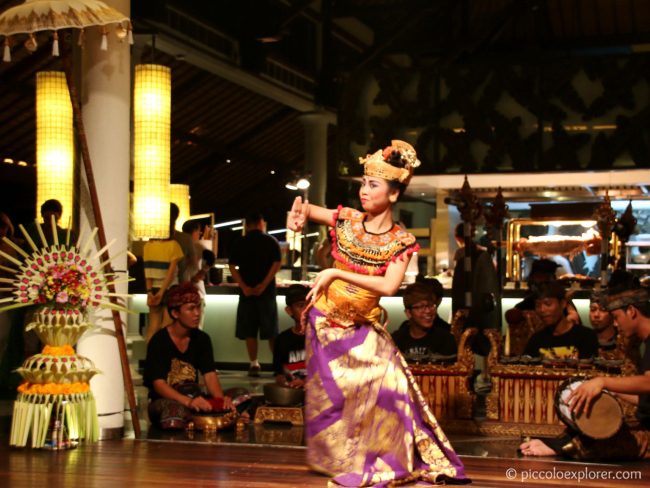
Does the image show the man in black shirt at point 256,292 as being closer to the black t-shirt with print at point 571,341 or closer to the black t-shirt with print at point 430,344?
the black t-shirt with print at point 430,344

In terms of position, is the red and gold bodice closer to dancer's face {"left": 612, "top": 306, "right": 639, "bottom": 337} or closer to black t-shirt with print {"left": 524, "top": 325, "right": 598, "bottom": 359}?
dancer's face {"left": 612, "top": 306, "right": 639, "bottom": 337}

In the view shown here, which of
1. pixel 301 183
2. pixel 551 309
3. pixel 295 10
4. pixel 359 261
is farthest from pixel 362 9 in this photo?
pixel 359 261

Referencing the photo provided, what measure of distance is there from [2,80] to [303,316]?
1007 cm

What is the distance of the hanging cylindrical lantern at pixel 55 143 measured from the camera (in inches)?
333

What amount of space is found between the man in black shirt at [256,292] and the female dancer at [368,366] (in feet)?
17.3

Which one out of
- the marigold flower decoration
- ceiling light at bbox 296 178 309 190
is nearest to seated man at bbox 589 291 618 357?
the marigold flower decoration

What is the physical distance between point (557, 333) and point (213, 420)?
224cm

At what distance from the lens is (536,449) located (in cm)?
586

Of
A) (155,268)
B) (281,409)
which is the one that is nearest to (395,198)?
(281,409)

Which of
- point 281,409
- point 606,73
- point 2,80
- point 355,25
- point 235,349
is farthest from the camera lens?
point 355,25

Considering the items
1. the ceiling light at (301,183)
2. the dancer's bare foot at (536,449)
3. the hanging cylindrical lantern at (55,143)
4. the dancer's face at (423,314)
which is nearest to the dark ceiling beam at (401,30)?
the ceiling light at (301,183)

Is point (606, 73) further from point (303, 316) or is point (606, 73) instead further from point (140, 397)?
point (303, 316)

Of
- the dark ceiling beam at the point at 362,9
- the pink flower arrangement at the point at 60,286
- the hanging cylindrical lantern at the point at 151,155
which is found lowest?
the pink flower arrangement at the point at 60,286

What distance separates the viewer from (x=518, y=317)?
851 cm
